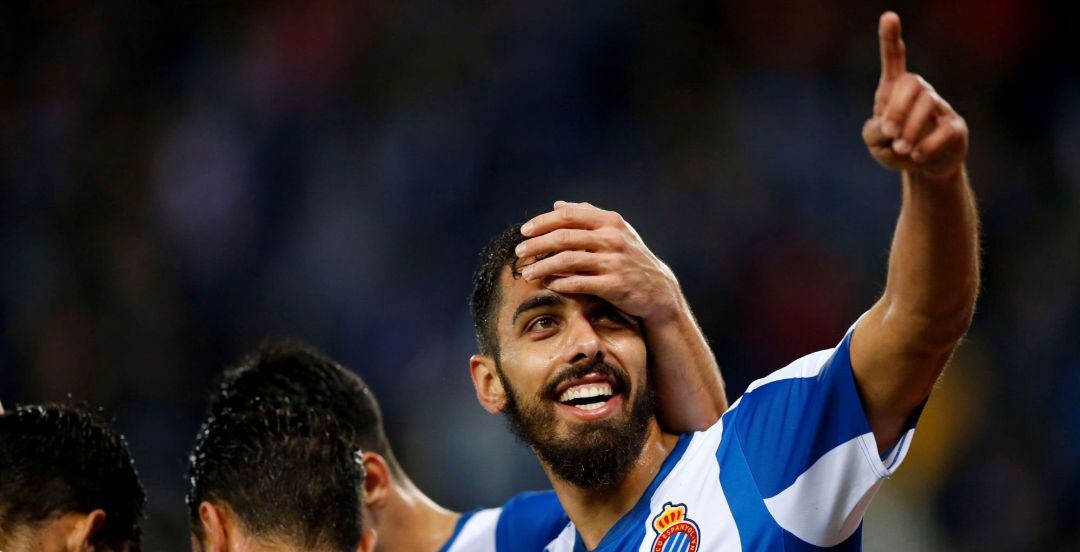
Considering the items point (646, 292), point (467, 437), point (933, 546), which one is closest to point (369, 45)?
point (467, 437)

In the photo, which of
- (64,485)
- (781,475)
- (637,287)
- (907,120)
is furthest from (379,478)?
(907,120)

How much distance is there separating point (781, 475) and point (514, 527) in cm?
136

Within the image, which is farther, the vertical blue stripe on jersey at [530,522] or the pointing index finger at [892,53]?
the vertical blue stripe on jersey at [530,522]

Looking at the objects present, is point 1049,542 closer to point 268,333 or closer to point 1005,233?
point 1005,233

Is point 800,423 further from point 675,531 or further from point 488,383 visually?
point 488,383

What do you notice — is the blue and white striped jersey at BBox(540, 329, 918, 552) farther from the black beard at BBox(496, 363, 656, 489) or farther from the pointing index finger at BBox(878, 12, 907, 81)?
the pointing index finger at BBox(878, 12, 907, 81)

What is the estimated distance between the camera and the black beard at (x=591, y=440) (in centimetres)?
322

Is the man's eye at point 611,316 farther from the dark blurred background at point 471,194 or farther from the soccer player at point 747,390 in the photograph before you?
the dark blurred background at point 471,194

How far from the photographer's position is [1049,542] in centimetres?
693

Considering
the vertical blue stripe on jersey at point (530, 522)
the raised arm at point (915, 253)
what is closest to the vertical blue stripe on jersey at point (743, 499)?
the raised arm at point (915, 253)

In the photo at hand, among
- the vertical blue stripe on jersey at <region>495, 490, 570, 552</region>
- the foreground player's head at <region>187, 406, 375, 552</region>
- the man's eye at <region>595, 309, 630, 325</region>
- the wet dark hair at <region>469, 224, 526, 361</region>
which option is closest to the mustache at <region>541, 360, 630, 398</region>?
the man's eye at <region>595, 309, 630, 325</region>

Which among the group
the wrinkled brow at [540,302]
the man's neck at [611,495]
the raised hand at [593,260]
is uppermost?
the raised hand at [593,260]

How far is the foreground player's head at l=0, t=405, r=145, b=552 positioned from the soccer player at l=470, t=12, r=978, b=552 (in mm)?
1009

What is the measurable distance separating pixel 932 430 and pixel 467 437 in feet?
9.22
